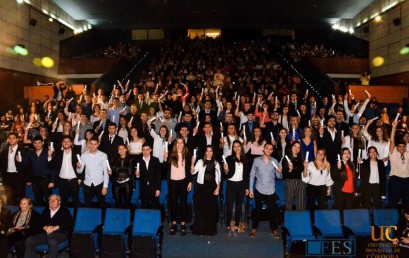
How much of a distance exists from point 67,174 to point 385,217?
5947 millimetres

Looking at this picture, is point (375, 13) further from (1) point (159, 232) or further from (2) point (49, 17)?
(1) point (159, 232)

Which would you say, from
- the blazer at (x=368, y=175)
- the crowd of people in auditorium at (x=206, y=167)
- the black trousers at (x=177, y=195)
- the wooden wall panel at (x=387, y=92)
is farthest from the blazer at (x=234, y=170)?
the wooden wall panel at (x=387, y=92)

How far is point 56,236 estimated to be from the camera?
6828 millimetres

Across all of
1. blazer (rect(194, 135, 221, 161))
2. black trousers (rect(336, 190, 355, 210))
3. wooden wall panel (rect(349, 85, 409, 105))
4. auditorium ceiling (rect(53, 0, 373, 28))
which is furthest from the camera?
auditorium ceiling (rect(53, 0, 373, 28))

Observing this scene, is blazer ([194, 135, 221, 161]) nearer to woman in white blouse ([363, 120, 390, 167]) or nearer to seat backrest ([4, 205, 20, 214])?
woman in white blouse ([363, 120, 390, 167])

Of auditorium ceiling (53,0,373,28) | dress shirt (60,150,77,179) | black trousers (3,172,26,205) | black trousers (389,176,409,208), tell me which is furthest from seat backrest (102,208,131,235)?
auditorium ceiling (53,0,373,28)

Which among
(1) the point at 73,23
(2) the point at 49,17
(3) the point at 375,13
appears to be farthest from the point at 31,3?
(3) the point at 375,13

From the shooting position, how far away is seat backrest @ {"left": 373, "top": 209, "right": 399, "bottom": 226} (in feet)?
24.3

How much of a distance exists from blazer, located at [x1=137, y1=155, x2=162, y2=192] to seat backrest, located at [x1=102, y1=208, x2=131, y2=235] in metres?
0.75

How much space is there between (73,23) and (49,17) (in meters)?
4.80

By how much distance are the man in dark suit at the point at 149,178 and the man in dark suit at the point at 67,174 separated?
46.5 inches

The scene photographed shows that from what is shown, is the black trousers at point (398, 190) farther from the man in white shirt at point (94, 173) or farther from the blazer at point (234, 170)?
the man in white shirt at point (94, 173)

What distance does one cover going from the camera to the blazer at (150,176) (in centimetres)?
800

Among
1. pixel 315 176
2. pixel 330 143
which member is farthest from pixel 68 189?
pixel 330 143
